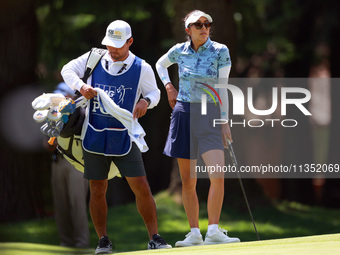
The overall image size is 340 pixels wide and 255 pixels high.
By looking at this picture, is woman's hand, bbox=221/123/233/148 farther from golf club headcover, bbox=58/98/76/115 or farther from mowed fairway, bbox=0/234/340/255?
golf club headcover, bbox=58/98/76/115

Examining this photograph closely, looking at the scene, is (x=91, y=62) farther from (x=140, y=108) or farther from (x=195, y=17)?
(x=195, y=17)

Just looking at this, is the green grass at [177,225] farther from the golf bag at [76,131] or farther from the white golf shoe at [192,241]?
the golf bag at [76,131]

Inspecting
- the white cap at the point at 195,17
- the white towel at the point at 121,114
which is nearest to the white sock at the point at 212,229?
the white towel at the point at 121,114

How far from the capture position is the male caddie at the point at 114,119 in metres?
6.24

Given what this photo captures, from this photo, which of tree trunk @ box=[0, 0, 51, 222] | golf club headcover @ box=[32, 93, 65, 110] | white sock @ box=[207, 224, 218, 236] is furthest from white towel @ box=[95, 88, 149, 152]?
tree trunk @ box=[0, 0, 51, 222]

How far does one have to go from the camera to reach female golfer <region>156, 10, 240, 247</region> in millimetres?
6355

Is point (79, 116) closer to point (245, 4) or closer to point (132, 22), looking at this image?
point (245, 4)

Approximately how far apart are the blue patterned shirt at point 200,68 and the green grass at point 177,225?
225cm

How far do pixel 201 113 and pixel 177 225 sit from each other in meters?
4.28

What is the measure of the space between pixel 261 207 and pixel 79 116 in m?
5.43

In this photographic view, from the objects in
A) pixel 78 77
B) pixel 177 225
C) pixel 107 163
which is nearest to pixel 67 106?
pixel 78 77

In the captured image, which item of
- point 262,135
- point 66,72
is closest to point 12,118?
point 66,72

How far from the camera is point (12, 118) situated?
9156mm

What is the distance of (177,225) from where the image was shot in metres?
10.4
